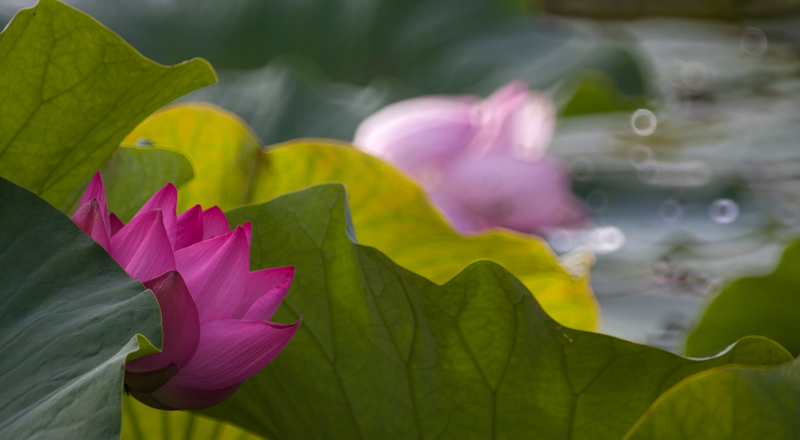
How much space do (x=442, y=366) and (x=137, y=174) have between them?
15cm

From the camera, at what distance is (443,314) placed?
23 cm

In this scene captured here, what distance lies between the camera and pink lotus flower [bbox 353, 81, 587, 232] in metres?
0.50

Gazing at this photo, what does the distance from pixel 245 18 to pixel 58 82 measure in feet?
4.32

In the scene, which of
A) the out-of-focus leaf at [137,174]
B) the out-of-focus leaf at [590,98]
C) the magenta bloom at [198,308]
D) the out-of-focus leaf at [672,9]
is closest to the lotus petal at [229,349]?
the magenta bloom at [198,308]

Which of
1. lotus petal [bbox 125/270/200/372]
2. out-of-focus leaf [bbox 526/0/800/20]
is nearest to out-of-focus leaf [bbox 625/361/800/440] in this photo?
lotus petal [bbox 125/270/200/372]

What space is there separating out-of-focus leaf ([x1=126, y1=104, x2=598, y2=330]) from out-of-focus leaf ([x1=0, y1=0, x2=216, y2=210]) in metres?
0.11

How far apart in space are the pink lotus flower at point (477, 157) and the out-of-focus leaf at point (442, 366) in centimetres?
26

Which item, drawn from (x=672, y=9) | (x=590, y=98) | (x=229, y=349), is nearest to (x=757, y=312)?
(x=229, y=349)

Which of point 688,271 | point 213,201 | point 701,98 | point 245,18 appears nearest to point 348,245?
point 213,201

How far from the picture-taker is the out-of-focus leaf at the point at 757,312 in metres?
0.38

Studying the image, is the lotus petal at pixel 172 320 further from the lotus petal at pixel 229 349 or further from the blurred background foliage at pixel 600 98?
the blurred background foliage at pixel 600 98

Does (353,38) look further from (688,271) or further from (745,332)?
(745,332)

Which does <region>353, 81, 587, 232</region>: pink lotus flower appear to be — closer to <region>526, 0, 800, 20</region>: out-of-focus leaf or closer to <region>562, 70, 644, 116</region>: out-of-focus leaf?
<region>562, 70, 644, 116</region>: out-of-focus leaf

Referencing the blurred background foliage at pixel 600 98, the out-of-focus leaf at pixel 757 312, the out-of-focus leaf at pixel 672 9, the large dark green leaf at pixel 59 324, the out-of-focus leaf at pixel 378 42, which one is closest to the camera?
the large dark green leaf at pixel 59 324
